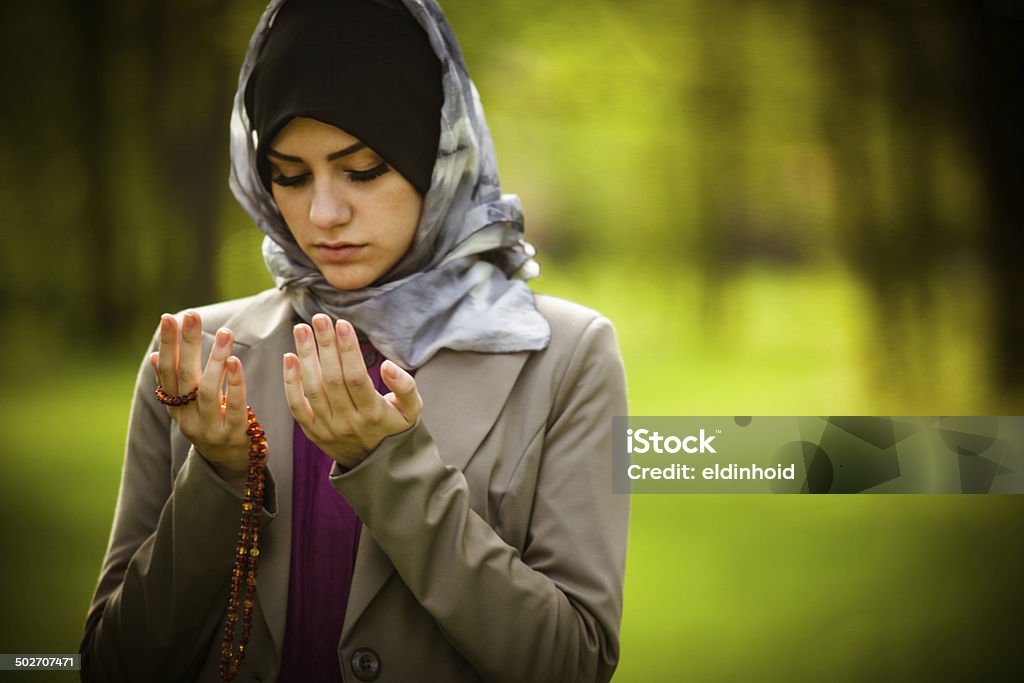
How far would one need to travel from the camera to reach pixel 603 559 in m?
1.21

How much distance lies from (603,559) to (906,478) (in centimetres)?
83

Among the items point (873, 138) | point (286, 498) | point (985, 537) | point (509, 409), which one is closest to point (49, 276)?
point (286, 498)

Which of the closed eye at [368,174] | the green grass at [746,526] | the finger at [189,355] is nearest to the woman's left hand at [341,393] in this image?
the finger at [189,355]

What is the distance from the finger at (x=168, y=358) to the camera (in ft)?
3.53

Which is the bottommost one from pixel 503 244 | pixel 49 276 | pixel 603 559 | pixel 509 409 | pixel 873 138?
pixel 603 559

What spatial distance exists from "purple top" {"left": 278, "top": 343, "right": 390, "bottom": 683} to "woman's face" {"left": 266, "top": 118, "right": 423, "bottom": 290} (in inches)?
10.5

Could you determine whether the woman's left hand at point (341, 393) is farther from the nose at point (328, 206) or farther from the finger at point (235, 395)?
the nose at point (328, 206)

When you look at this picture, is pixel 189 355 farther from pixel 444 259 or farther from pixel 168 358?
pixel 444 259

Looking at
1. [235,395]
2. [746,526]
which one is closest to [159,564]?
[235,395]

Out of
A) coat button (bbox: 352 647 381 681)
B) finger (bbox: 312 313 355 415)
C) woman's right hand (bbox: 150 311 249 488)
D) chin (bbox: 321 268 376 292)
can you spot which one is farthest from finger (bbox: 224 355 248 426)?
coat button (bbox: 352 647 381 681)

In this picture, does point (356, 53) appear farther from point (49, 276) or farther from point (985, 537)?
point (985, 537)

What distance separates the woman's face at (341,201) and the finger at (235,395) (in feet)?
0.74

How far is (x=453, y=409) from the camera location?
1.24 meters

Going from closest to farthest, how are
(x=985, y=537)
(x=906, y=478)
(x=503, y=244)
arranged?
(x=503, y=244)
(x=906, y=478)
(x=985, y=537)
